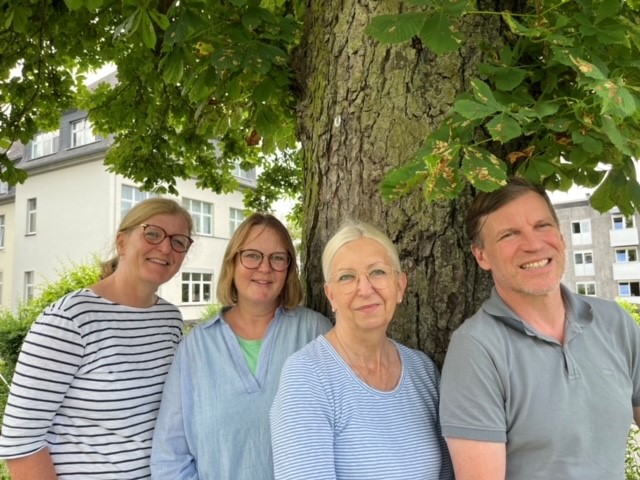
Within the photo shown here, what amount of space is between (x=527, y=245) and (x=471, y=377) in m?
0.49

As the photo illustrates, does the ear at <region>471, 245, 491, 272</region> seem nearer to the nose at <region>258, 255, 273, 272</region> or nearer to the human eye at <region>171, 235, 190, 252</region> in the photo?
the nose at <region>258, 255, 273, 272</region>

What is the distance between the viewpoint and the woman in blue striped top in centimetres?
158

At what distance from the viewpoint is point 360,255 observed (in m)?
1.86

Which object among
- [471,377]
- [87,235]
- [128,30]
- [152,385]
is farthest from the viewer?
[87,235]

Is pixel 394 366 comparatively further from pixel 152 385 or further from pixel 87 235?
pixel 87 235

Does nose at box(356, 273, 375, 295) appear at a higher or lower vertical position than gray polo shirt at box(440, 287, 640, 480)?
higher

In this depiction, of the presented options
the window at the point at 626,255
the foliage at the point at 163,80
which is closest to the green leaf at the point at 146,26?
the foliage at the point at 163,80

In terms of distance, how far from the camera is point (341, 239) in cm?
191

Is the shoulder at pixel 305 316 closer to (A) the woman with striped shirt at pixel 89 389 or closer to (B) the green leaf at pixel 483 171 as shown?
(A) the woman with striped shirt at pixel 89 389

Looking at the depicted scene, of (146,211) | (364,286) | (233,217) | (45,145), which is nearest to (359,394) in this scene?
(364,286)

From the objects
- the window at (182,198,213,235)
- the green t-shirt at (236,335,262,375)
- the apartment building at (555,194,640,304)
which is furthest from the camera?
the apartment building at (555,194,640,304)

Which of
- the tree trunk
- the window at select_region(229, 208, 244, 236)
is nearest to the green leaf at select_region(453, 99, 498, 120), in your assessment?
the tree trunk

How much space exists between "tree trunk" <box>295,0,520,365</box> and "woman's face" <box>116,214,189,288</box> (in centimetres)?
66

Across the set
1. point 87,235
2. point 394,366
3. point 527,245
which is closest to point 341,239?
point 394,366
